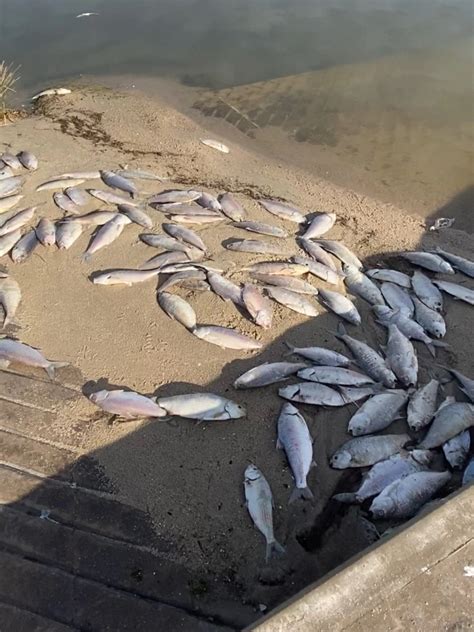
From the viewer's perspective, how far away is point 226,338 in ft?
15.4

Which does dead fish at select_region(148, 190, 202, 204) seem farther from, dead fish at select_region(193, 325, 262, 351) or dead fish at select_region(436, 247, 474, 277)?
dead fish at select_region(436, 247, 474, 277)

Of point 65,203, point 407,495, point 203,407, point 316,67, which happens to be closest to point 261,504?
point 203,407

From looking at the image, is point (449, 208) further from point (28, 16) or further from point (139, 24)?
point (28, 16)

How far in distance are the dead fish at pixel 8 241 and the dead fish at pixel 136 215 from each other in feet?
3.82

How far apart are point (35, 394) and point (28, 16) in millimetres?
11936

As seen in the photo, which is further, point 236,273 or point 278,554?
point 236,273

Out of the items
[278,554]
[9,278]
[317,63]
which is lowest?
[278,554]

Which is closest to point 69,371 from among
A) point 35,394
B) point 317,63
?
point 35,394

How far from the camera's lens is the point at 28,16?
42.0 ft

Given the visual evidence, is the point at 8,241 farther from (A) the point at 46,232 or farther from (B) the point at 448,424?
(B) the point at 448,424

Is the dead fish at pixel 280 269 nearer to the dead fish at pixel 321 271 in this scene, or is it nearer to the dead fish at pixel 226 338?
the dead fish at pixel 321 271

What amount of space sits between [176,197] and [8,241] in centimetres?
195

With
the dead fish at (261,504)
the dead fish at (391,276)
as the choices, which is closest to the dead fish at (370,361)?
the dead fish at (391,276)

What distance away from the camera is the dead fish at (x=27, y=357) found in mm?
4438
